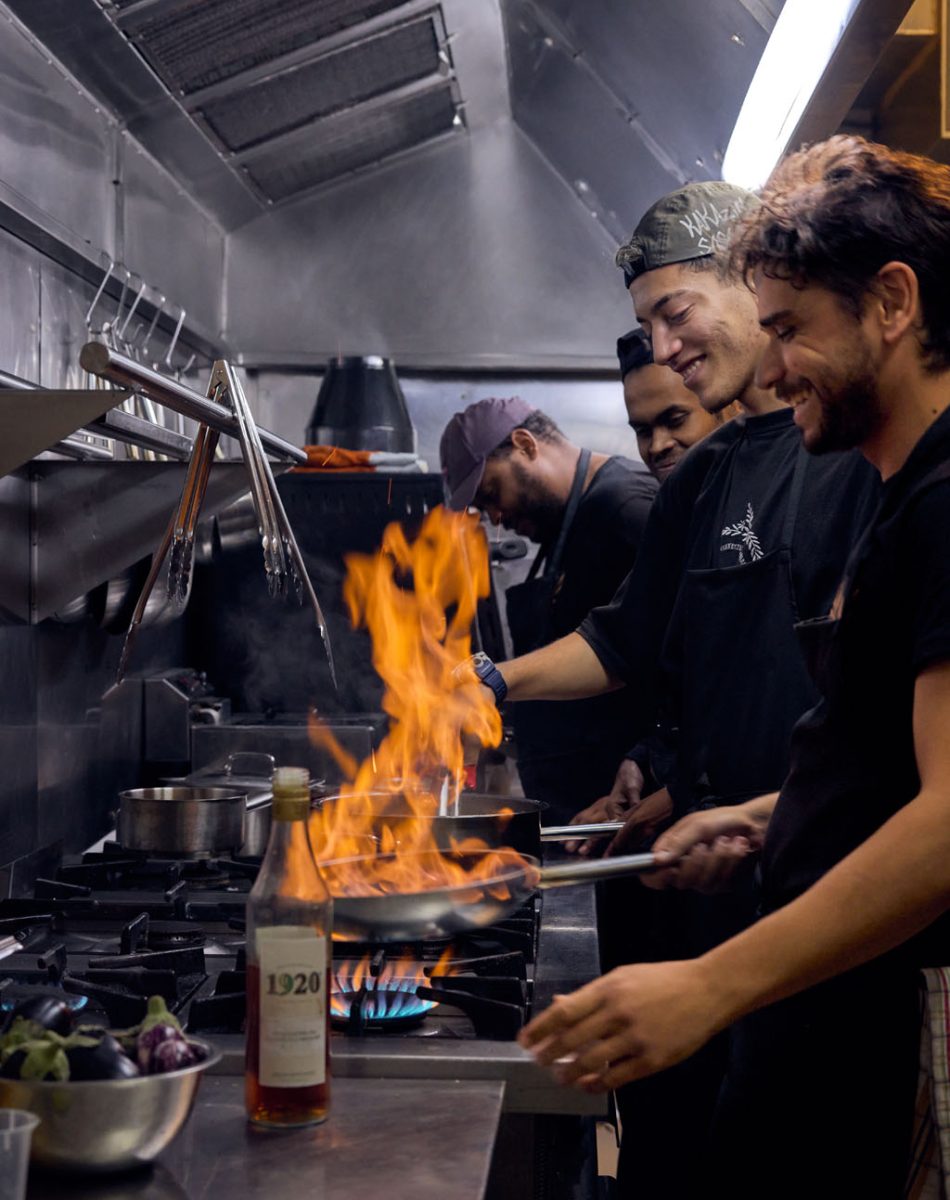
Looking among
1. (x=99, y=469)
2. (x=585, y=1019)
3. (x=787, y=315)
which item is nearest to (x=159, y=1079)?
(x=585, y=1019)

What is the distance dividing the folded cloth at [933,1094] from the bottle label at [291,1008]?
0.62 metres

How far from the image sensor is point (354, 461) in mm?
3877

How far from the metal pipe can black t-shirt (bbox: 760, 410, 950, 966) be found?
30.1 inches

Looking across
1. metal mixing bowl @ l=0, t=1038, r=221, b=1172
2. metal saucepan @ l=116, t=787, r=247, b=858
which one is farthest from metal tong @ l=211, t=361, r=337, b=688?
metal mixing bowl @ l=0, t=1038, r=221, b=1172

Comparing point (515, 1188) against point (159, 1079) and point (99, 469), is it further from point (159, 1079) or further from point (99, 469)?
point (99, 469)

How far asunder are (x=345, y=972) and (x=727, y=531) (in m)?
0.90

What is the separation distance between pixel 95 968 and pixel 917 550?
1004mm

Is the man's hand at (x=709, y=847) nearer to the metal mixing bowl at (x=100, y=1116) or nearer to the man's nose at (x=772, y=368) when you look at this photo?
the man's nose at (x=772, y=368)

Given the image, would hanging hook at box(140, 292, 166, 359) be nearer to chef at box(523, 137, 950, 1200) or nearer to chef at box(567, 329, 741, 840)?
chef at box(567, 329, 741, 840)

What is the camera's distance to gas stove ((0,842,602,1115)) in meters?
1.29

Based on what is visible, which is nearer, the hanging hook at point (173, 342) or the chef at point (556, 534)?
the chef at point (556, 534)

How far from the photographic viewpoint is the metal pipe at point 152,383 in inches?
54.9

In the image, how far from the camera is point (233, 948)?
5.74 feet

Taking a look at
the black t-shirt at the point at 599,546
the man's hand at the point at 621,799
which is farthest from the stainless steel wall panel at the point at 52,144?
the man's hand at the point at 621,799
